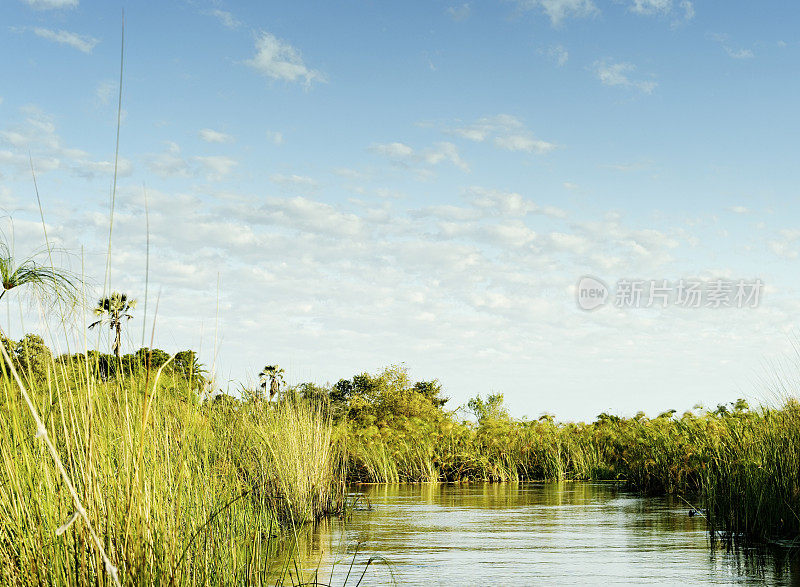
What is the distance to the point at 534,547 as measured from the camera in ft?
26.6

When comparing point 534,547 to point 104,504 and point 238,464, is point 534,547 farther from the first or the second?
point 104,504

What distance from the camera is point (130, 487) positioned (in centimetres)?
337

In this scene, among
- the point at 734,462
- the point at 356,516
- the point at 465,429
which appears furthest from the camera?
the point at 465,429

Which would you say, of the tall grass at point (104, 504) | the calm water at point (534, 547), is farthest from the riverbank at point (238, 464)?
the calm water at point (534, 547)

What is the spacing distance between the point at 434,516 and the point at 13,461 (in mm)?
8056

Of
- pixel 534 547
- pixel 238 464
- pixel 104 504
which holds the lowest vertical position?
pixel 534 547

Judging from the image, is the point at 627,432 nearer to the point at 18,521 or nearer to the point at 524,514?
the point at 524,514

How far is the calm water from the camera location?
654cm

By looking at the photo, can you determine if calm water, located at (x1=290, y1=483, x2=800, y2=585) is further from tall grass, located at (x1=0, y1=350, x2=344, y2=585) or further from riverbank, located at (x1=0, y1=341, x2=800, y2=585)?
tall grass, located at (x1=0, y1=350, x2=344, y2=585)

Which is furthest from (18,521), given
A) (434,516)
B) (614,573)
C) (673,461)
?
(673,461)

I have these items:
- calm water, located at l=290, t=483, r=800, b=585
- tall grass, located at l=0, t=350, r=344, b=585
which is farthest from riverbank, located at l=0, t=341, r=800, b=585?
calm water, located at l=290, t=483, r=800, b=585

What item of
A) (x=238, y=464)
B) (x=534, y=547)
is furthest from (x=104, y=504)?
(x=534, y=547)

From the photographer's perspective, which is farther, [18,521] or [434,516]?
[434,516]

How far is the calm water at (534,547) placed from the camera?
6.54m
